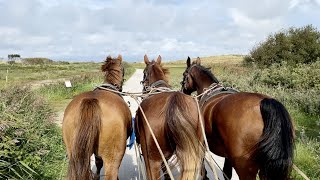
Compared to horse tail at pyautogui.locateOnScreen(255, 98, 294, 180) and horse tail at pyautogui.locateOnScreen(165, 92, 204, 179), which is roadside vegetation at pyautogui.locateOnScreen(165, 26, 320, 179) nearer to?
horse tail at pyautogui.locateOnScreen(255, 98, 294, 180)

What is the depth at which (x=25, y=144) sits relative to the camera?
5449mm

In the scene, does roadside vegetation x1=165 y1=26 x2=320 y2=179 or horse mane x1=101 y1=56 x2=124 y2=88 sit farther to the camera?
roadside vegetation x1=165 y1=26 x2=320 y2=179

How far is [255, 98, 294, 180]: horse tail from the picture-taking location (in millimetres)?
3656

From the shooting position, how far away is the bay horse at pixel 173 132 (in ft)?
12.9

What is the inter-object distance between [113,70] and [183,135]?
2.28 m

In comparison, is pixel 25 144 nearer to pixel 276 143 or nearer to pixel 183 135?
pixel 183 135

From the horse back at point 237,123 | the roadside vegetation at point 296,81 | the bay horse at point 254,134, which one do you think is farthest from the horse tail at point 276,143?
the roadside vegetation at point 296,81

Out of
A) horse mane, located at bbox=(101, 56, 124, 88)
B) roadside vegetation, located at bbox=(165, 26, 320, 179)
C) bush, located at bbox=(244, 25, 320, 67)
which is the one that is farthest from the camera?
bush, located at bbox=(244, 25, 320, 67)

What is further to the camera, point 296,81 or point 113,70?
point 296,81

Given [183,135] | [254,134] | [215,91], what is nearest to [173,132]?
[183,135]

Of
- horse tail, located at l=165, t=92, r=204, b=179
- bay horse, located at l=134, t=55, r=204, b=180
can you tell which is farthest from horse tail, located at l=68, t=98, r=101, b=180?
horse tail, located at l=165, t=92, r=204, b=179

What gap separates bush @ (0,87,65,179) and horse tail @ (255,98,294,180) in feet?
10.00

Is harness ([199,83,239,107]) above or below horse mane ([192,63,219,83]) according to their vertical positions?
below

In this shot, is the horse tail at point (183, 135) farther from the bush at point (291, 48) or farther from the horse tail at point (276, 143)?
the bush at point (291, 48)
